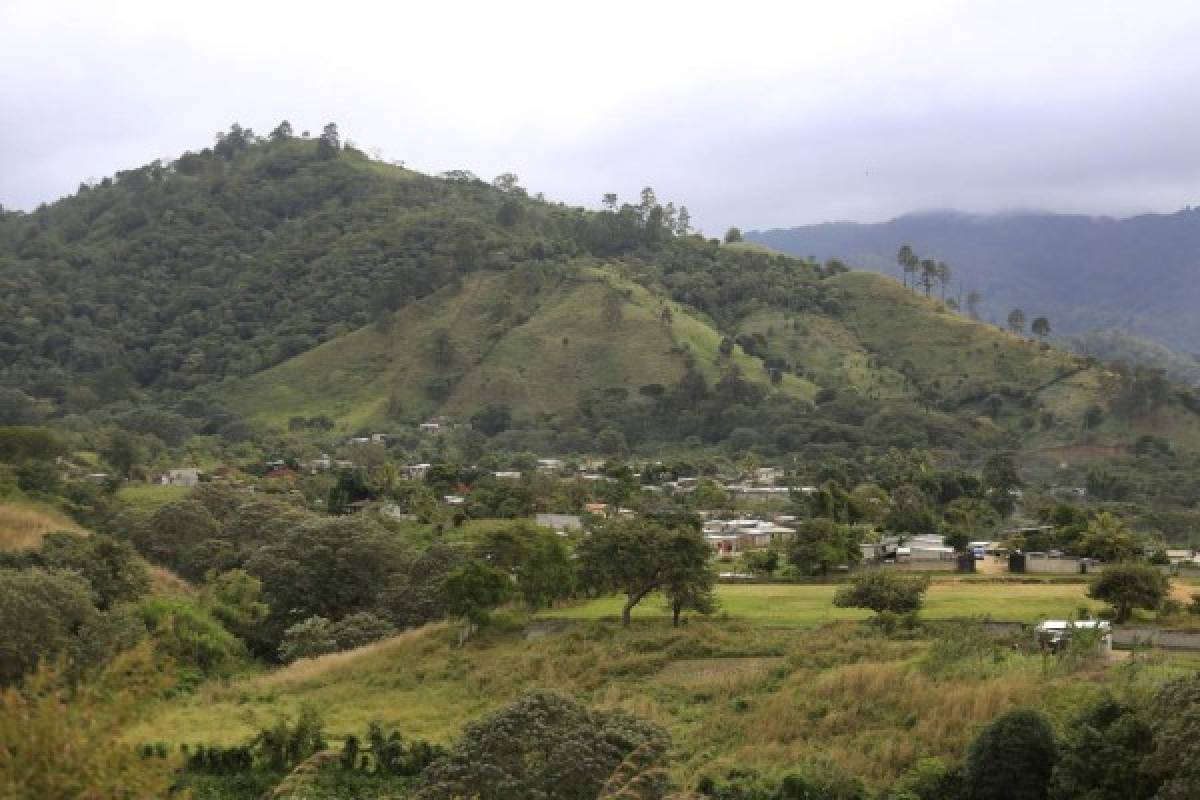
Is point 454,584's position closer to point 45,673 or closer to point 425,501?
point 425,501

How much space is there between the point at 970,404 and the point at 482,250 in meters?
50.7

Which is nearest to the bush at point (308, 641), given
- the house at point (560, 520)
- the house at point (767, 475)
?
the house at point (560, 520)

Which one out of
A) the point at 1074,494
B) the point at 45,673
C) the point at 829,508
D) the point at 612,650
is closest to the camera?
the point at 45,673

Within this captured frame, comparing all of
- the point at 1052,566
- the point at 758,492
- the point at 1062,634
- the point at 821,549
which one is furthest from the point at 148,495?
the point at 1062,634

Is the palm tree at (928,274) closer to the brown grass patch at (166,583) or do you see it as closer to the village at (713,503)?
the village at (713,503)

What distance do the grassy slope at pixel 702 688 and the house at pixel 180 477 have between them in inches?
1463

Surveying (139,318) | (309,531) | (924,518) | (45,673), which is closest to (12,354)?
(139,318)

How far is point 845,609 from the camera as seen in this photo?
32.5m

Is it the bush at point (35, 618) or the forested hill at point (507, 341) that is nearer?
the bush at point (35, 618)

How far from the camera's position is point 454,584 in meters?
33.1

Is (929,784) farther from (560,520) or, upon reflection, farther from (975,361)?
(975,361)

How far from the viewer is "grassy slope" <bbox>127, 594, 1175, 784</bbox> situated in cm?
2031

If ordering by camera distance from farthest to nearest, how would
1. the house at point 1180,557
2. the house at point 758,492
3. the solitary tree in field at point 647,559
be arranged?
the house at point 758,492 → the house at point 1180,557 → the solitary tree in field at point 647,559

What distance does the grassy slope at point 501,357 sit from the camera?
9975cm
